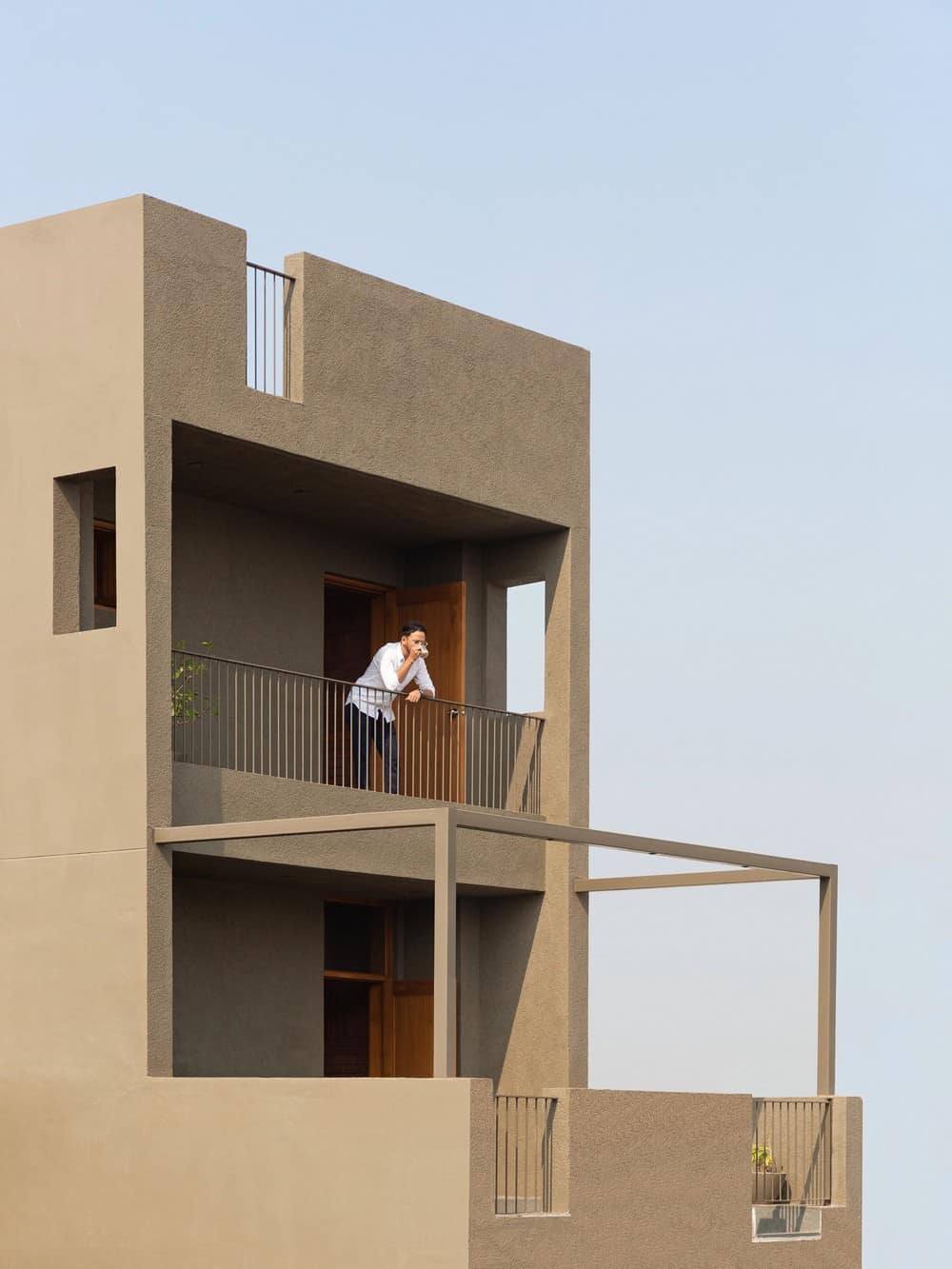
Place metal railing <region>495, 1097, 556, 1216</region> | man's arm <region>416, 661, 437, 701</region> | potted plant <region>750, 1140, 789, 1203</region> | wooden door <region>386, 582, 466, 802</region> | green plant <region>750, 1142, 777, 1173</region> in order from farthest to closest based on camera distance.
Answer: wooden door <region>386, 582, 466, 802</region>
man's arm <region>416, 661, 437, 701</region>
green plant <region>750, 1142, 777, 1173</region>
potted plant <region>750, 1140, 789, 1203</region>
metal railing <region>495, 1097, 556, 1216</region>

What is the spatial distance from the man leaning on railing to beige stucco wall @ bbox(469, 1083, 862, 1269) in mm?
4565

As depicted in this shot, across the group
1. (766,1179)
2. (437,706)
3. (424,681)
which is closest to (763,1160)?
(766,1179)

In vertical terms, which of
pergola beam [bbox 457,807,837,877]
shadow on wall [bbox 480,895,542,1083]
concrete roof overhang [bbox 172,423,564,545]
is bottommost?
shadow on wall [bbox 480,895,542,1083]

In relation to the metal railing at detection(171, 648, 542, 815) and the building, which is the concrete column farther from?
the metal railing at detection(171, 648, 542, 815)

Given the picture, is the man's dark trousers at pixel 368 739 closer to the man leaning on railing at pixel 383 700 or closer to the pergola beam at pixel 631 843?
the man leaning on railing at pixel 383 700

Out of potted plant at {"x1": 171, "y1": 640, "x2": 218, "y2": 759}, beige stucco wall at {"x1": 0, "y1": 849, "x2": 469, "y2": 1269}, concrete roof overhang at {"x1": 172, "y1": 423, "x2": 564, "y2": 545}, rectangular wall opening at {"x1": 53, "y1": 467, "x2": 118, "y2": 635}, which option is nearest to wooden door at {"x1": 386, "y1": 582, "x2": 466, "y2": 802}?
concrete roof overhang at {"x1": 172, "y1": 423, "x2": 564, "y2": 545}

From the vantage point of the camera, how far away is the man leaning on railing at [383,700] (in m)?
22.3

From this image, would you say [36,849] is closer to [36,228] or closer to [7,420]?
[7,420]

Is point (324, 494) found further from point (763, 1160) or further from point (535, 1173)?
point (763, 1160)

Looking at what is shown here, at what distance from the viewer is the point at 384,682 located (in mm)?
22453

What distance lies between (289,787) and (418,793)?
3.00 m

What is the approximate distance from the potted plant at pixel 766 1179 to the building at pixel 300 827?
43 mm

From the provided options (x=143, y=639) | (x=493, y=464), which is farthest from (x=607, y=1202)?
(x=493, y=464)

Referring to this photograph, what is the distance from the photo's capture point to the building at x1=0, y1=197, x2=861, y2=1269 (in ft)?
59.8
